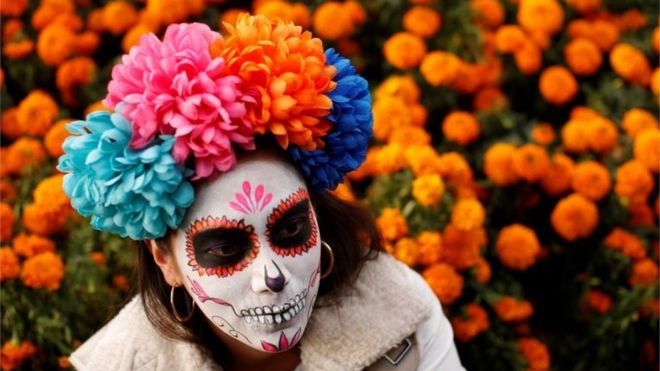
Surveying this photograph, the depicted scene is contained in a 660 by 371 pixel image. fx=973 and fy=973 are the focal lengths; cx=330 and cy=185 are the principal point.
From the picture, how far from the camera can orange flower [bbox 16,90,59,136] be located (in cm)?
324

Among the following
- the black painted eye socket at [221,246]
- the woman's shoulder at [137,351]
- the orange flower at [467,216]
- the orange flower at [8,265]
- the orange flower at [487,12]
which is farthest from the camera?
the orange flower at [487,12]

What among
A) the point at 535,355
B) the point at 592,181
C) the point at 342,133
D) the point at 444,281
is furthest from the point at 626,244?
the point at 342,133

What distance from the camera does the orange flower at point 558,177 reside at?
3.14m

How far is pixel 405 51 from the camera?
10.9 feet

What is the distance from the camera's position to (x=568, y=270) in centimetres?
322

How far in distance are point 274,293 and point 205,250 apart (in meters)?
0.15

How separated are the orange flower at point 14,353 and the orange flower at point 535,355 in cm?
142

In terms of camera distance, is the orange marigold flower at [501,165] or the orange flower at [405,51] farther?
the orange flower at [405,51]

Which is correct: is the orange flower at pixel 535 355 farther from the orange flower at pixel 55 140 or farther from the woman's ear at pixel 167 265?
the orange flower at pixel 55 140

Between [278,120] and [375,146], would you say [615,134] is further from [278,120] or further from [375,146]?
[278,120]

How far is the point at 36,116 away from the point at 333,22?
1071 millimetres

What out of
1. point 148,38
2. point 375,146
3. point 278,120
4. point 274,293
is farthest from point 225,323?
point 375,146

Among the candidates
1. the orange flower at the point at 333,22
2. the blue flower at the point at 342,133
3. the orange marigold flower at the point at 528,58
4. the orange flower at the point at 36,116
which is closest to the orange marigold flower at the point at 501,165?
the orange marigold flower at the point at 528,58

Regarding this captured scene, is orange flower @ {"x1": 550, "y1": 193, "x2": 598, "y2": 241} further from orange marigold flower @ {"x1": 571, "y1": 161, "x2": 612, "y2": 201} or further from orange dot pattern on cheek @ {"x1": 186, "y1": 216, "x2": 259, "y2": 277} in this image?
orange dot pattern on cheek @ {"x1": 186, "y1": 216, "x2": 259, "y2": 277}
